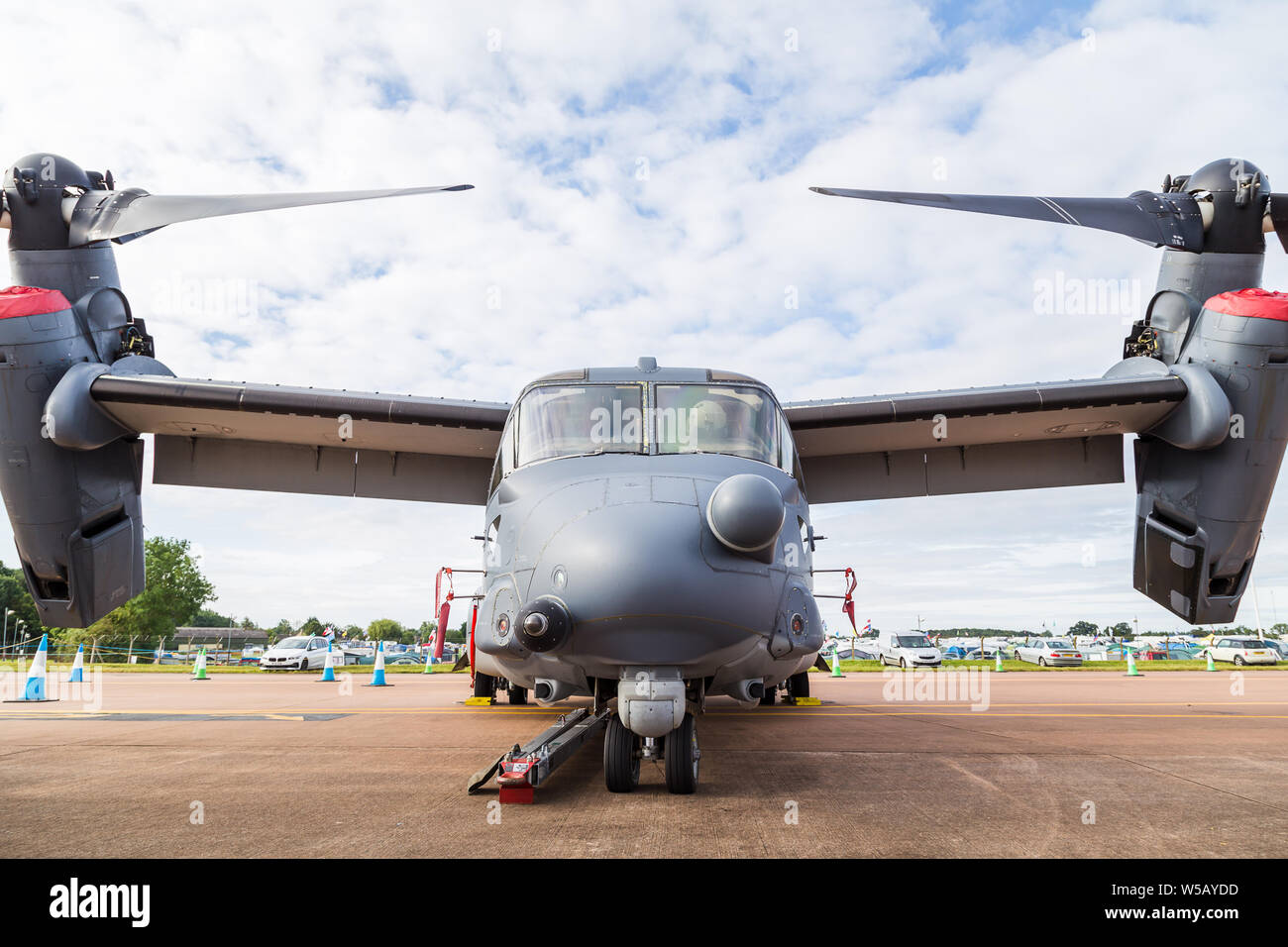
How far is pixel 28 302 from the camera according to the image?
7.41 meters

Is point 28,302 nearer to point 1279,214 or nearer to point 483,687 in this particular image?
point 483,687

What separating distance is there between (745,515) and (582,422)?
1803 mm

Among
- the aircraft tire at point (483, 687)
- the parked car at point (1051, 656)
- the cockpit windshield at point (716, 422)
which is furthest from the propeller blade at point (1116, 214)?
the parked car at point (1051, 656)

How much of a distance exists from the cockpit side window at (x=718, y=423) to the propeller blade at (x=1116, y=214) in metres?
3.55

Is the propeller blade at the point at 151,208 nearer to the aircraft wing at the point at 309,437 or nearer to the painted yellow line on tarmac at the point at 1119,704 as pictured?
the aircraft wing at the point at 309,437

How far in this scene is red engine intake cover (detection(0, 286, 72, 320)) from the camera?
24.0 feet

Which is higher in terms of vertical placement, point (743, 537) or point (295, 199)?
point (295, 199)

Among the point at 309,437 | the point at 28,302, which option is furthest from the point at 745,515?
the point at 28,302

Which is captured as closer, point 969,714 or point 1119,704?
point 969,714

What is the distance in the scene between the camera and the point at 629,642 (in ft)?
13.0

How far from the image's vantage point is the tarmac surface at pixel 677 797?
3.58 metres
